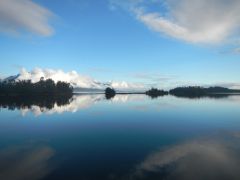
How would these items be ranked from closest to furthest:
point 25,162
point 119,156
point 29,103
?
1. point 25,162
2. point 119,156
3. point 29,103

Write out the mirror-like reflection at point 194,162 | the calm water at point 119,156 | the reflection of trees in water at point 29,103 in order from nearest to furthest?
the mirror-like reflection at point 194,162
the calm water at point 119,156
the reflection of trees in water at point 29,103

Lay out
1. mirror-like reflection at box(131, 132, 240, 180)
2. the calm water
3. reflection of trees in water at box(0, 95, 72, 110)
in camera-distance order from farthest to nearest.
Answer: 1. reflection of trees in water at box(0, 95, 72, 110)
2. the calm water
3. mirror-like reflection at box(131, 132, 240, 180)

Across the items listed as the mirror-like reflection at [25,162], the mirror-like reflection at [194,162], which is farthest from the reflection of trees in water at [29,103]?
the mirror-like reflection at [194,162]

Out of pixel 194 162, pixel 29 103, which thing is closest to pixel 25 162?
pixel 194 162

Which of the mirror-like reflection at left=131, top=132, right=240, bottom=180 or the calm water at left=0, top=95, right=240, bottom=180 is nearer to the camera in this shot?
the mirror-like reflection at left=131, top=132, right=240, bottom=180

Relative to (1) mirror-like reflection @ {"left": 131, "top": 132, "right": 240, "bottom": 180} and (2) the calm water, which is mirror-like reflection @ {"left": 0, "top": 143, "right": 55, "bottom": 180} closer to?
(2) the calm water

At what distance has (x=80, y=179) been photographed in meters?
14.2

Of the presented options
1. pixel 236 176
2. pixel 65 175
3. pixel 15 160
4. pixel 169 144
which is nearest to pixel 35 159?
pixel 15 160

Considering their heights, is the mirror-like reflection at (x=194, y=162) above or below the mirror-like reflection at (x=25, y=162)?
below

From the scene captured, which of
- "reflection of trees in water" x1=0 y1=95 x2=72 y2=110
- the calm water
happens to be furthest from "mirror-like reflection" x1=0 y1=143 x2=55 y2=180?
"reflection of trees in water" x1=0 y1=95 x2=72 y2=110

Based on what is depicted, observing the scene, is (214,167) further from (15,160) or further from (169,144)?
(15,160)

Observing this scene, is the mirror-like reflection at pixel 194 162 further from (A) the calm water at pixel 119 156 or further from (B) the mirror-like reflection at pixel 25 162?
(B) the mirror-like reflection at pixel 25 162

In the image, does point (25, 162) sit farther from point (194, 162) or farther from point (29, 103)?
point (29, 103)

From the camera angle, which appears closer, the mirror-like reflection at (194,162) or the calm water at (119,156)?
the mirror-like reflection at (194,162)
